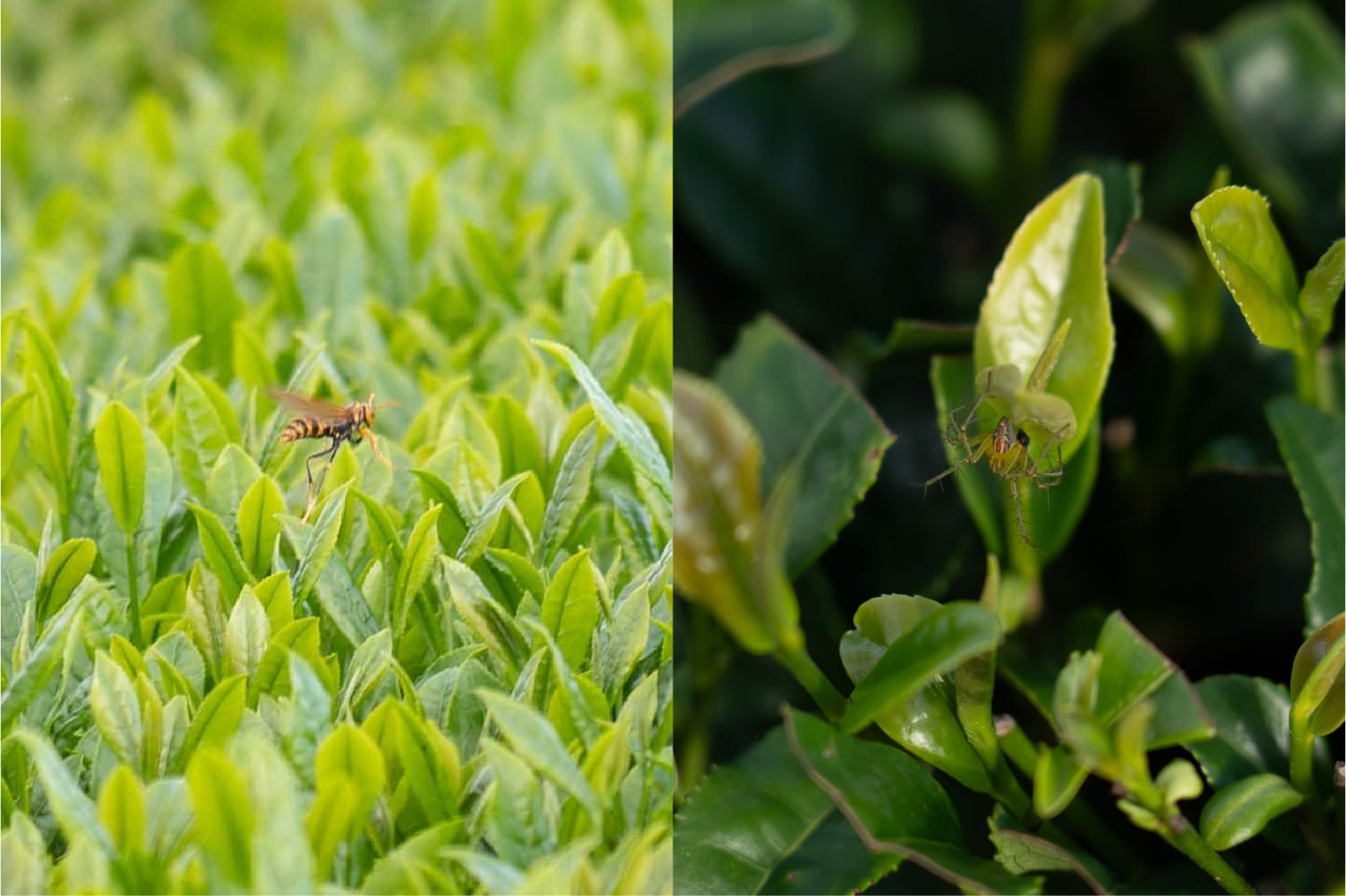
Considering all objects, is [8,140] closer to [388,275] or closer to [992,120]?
[388,275]

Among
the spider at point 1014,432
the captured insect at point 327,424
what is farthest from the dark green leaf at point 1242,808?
the captured insect at point 327,424

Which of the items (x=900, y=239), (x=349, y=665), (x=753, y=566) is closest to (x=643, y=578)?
(x=753, y=566)

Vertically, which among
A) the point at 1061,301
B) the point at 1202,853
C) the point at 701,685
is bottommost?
the point at 1202,853

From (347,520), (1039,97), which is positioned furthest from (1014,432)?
(1039,97)

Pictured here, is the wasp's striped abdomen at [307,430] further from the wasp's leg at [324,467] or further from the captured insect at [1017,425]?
the captured insect at [1017,425]

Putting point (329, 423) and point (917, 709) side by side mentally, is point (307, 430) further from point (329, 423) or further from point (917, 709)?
point (917, 709)
